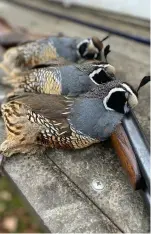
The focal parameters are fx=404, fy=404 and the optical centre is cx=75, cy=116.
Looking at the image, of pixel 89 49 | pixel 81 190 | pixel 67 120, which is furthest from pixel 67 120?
pixel 89 49

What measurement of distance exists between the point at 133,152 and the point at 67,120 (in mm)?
438

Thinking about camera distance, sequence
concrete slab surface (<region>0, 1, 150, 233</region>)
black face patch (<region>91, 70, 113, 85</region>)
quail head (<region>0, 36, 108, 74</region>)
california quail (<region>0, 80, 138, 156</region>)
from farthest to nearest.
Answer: quail head (<region>0, 36, 108, 74</region>) → black face patch (<region>91, 70, 113, 85</region>) → california quail (<region>0, 80, 138, 156</region>) → concrete slab surface (<region>0, 1, 150, 233</region>)

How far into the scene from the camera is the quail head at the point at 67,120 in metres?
2.37

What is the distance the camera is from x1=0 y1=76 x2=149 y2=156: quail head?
2.37 m

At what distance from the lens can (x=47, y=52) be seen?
3328 millimetres

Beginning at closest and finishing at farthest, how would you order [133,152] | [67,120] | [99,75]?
[133,152] < [67,120] < [99,75]

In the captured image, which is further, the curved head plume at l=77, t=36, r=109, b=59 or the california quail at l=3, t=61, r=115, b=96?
the curved head plume at l=77, t=36, r=109, b=59

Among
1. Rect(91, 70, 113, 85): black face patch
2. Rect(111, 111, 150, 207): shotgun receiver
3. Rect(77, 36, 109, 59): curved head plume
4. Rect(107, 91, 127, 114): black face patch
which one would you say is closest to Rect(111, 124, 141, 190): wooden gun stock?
Rect(111, 111, 150, 207): shotgun receiver

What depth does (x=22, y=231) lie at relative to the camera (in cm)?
264

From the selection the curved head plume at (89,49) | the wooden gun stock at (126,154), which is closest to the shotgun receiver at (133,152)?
the wooden gun stock at (126,154)

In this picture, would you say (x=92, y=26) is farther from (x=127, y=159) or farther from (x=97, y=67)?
(x=127, y=159)

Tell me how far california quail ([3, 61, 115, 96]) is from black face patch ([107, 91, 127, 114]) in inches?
12.4

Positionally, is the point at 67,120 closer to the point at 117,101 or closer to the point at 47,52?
the point at 117,101

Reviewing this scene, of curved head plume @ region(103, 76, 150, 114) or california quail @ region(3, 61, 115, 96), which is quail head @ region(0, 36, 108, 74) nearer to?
california quail @ region(3, 61, 115, 96)
